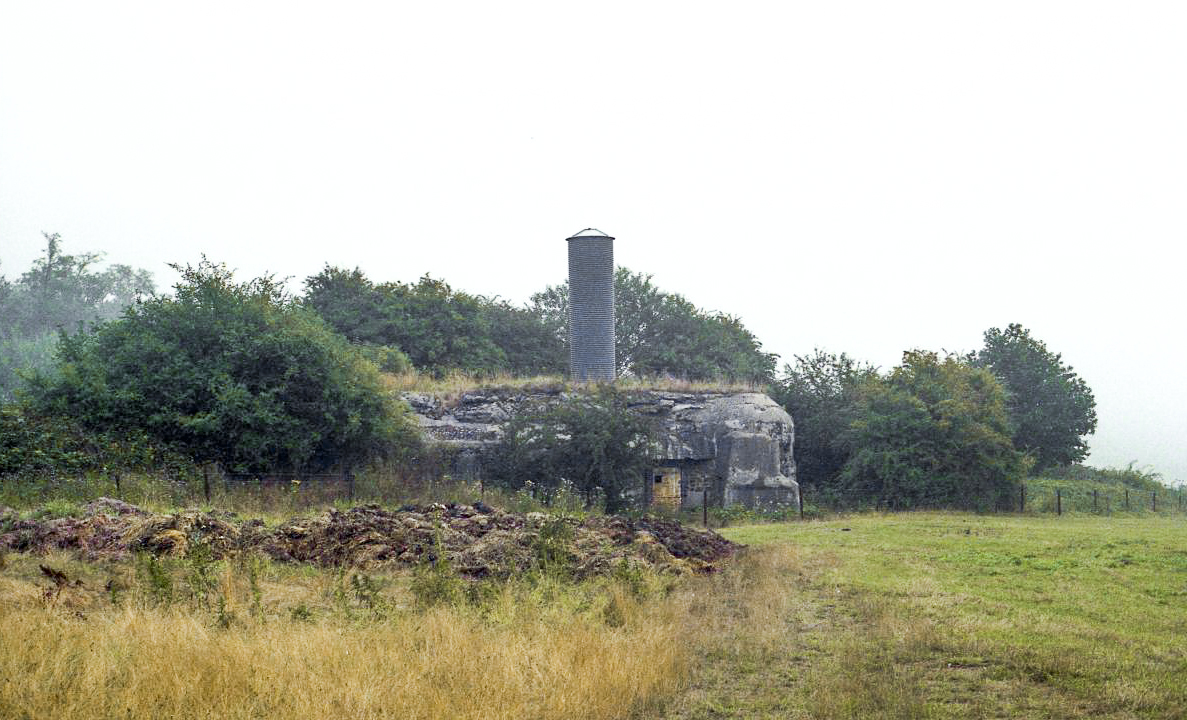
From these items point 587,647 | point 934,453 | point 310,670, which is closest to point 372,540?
point 587,647

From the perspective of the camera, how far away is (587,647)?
8.67 metres

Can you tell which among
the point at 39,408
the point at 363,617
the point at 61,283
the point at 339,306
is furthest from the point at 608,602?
the point at 61,283

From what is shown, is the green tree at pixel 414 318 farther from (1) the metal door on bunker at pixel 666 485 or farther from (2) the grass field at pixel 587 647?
(2) the grass field at pixel 587 647

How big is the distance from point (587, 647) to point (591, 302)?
2646 centimetres

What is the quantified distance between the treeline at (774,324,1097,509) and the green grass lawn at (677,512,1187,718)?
588 inches

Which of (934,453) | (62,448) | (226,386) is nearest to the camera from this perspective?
(62,448)

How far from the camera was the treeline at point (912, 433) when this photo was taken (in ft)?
104

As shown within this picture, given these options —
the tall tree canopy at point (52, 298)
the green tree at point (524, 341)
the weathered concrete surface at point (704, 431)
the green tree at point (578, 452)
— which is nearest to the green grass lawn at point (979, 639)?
the green tree at point (578, 452)

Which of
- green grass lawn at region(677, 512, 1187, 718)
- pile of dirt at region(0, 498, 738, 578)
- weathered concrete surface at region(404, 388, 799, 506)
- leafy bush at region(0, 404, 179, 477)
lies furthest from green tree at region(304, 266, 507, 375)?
green grass lawn at region(677, 512, 1187, 718)

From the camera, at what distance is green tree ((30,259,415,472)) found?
23.3 m

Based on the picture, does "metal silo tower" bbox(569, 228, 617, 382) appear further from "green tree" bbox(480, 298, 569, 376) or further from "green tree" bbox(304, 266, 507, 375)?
"green tree" bbox(480, 298, 569, 376)

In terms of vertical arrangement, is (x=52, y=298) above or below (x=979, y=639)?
above

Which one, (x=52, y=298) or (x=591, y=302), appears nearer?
(x=591, y=302)

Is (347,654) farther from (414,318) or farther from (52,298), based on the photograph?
(52,298)
